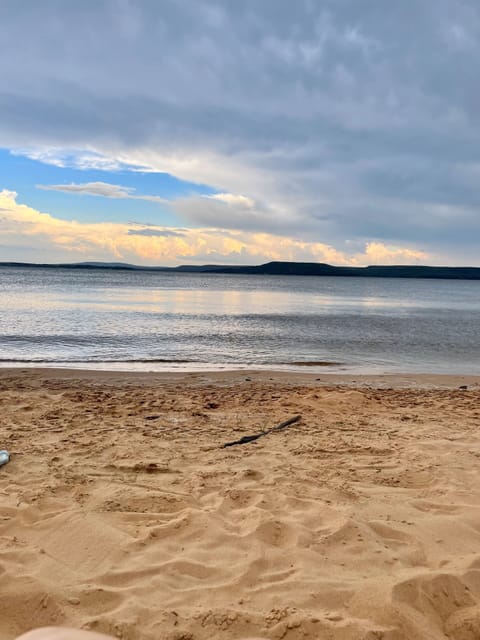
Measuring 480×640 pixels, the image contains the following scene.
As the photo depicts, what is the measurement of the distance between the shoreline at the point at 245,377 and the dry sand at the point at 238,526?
421 cm

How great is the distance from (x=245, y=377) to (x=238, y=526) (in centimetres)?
857

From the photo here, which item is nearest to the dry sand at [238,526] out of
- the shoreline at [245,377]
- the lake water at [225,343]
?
the shoreline at [245,377]

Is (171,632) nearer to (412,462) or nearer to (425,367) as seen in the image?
(412,462)

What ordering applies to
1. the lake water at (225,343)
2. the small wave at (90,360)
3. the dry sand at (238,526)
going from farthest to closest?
the lake water at (225,343)
the small wave at (90,360)
the dry sand at (238,526)

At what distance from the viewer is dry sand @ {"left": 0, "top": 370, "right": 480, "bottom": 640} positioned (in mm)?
2799

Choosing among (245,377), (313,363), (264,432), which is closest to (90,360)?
(245,377)

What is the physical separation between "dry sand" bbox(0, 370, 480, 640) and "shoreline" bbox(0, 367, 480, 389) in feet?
13.8

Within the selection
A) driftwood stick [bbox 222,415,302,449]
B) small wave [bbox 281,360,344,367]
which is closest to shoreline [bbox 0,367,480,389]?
small wave [bbox 281,360,344,367]

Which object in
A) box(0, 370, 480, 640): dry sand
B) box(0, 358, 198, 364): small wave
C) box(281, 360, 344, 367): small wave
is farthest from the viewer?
box(281, 360, 344, 367): small wave

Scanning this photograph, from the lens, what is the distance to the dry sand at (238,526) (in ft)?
9.18

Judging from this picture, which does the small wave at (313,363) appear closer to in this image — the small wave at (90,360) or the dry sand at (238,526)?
the small wave at (90,360)

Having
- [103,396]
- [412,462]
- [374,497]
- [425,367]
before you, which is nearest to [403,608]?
[374,497]

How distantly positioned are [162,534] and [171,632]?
3.53ft

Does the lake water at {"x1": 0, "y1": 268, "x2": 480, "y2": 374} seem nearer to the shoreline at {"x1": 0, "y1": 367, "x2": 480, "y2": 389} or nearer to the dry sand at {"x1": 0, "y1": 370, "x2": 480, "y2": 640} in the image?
the shoreline at {"x1": 0, "y1": 367, "x2": 480, "y2": 389}
